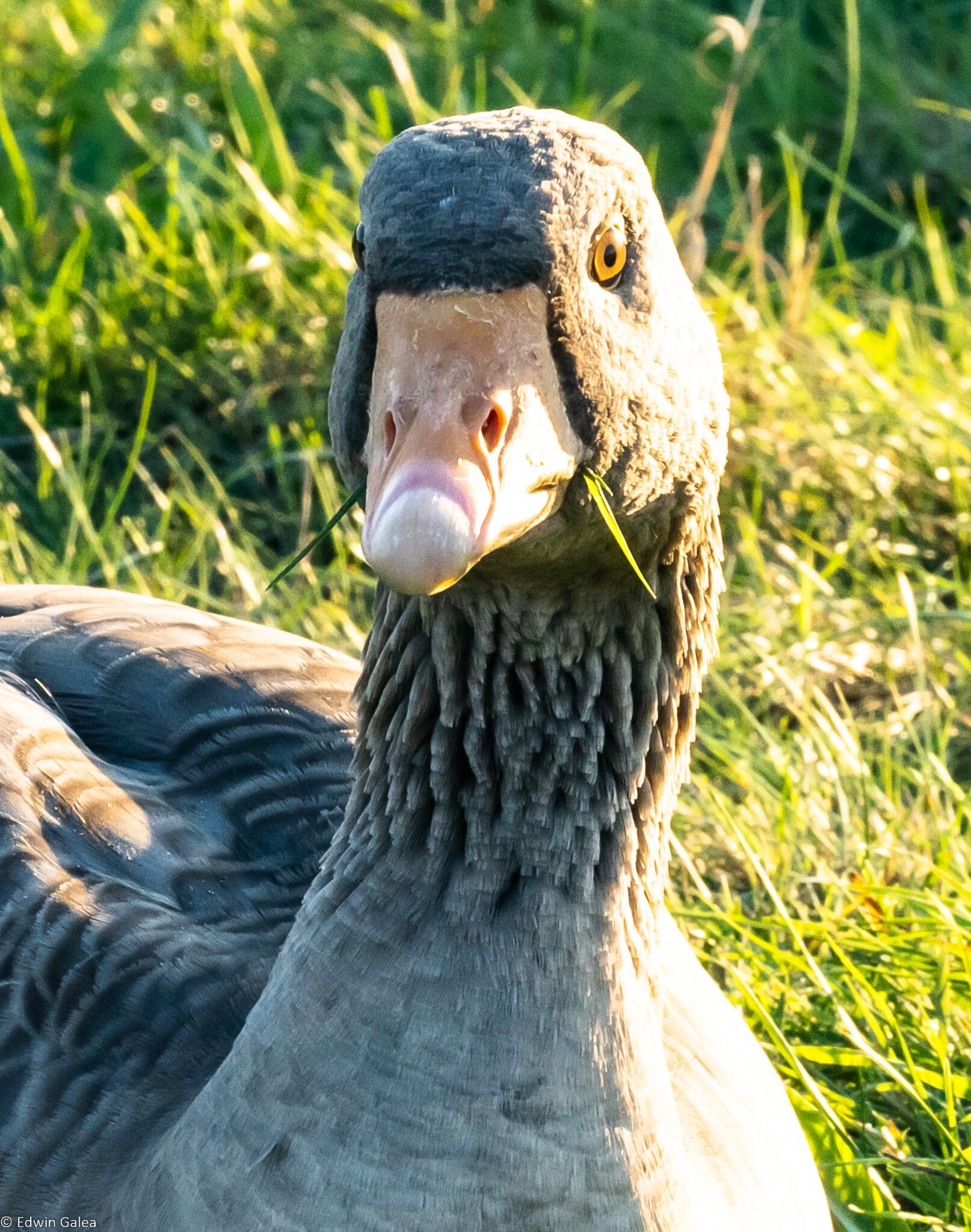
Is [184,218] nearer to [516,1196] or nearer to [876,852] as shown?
[876,852]

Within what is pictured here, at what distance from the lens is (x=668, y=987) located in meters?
2.50

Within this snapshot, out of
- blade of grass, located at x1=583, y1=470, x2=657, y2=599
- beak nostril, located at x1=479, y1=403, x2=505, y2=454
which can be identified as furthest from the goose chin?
blade of grass, located at x1=583, y1=470, x2=657, y2=599

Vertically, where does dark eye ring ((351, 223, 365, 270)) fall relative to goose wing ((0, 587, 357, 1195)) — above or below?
above

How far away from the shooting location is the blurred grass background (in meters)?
3.12

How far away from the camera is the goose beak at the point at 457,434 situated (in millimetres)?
1647

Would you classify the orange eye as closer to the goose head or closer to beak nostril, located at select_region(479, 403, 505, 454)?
the goose head

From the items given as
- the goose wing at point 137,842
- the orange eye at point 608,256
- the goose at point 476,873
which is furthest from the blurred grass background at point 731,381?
the orange eye at point 608,256

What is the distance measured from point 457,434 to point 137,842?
1.14 meters

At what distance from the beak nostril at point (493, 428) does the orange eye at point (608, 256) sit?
0.85 feet

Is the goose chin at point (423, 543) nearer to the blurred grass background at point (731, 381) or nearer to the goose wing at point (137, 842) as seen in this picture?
the goose wing at point (137, 842)

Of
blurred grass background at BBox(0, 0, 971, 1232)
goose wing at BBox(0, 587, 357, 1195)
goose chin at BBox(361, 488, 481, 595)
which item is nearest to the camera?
goose chin at BBox(361, 488, 481, 595)

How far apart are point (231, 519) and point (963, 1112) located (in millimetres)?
2479

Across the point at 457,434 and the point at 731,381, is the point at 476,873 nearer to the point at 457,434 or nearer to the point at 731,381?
the point at 457,434

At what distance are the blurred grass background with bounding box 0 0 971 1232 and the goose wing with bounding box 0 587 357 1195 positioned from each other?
83 cm
